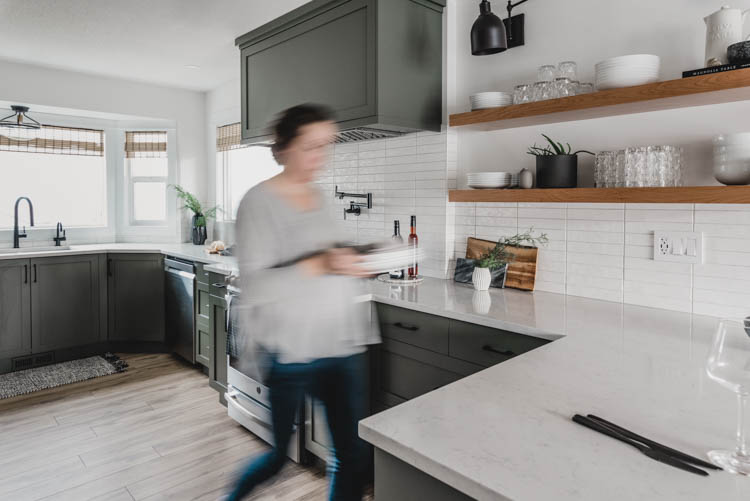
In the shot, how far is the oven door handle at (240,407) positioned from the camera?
9.23 feet

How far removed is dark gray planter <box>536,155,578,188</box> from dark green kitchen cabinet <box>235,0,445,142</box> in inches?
31.0

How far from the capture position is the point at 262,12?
3.23 meters

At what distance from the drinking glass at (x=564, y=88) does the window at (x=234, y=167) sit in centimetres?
291

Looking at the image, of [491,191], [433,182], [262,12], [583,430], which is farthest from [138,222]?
[583,430]

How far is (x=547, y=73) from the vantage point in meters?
2.29

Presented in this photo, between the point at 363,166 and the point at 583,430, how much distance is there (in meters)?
2.56

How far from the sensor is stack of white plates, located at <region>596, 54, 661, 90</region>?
1908mm

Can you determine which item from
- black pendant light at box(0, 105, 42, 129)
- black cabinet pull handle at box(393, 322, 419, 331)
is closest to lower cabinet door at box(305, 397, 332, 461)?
black cabinet pull handle at box(393, 322, 419, 331)

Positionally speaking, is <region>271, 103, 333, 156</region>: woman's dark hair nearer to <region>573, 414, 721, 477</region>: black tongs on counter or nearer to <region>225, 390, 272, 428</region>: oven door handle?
<region>573, 414, 721, 477</region>: black tongs on counter

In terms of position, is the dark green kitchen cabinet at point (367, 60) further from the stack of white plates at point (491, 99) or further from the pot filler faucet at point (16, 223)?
the pot filler faucet at point (16, 223)

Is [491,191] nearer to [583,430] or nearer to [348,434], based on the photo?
[348,434]

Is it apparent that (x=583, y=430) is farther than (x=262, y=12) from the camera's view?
No

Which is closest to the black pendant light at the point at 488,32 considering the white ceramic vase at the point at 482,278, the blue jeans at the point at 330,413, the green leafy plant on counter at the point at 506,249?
the green leafy plant on counter at the point at 506,249

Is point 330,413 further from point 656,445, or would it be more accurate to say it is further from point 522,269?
point 522,269
